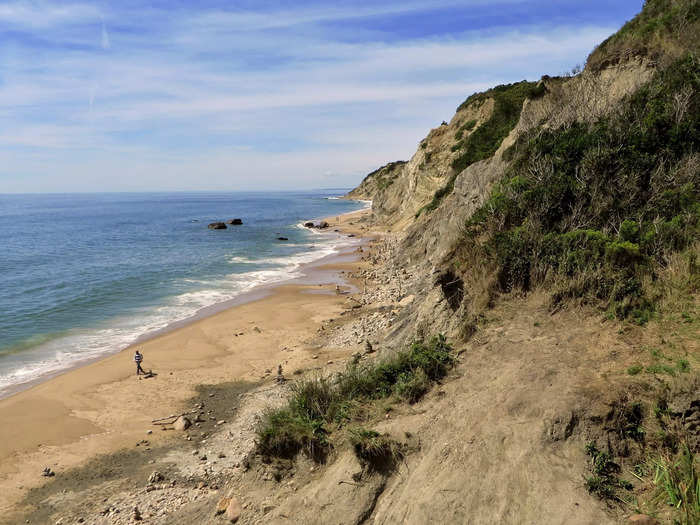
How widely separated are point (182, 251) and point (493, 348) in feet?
134

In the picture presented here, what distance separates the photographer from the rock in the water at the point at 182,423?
443 inches

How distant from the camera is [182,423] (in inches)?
445

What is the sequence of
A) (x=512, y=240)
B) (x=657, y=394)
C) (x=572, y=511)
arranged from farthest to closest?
(x=512, y=240) → (x=657, y=394) → (x=572, y=511)

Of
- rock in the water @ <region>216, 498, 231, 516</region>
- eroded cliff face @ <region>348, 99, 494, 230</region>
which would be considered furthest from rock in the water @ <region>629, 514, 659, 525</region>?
eroded cliff face @ <region>348, 99, 494, 230</region>

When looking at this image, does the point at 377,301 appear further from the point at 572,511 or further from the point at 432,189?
the point at 432,189

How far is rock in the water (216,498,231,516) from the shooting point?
6395mm

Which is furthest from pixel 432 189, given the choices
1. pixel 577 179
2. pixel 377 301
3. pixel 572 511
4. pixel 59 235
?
pixel 59 235

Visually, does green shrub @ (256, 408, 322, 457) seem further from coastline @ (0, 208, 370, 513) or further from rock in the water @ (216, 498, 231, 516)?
coastline @ (0, 208, 370, 513)

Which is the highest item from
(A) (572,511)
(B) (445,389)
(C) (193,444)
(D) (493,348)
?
(D) (493,348)

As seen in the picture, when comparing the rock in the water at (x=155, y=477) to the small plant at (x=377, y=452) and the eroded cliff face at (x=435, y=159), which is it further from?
the eroded cliff face at (x=435, y=159)

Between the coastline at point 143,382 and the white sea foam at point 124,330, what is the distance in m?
0.94

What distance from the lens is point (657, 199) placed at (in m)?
8.62

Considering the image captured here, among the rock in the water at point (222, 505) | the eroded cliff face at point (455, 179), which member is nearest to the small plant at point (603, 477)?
the eroded cliff face at point (455, 179)

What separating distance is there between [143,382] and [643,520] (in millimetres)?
14462
